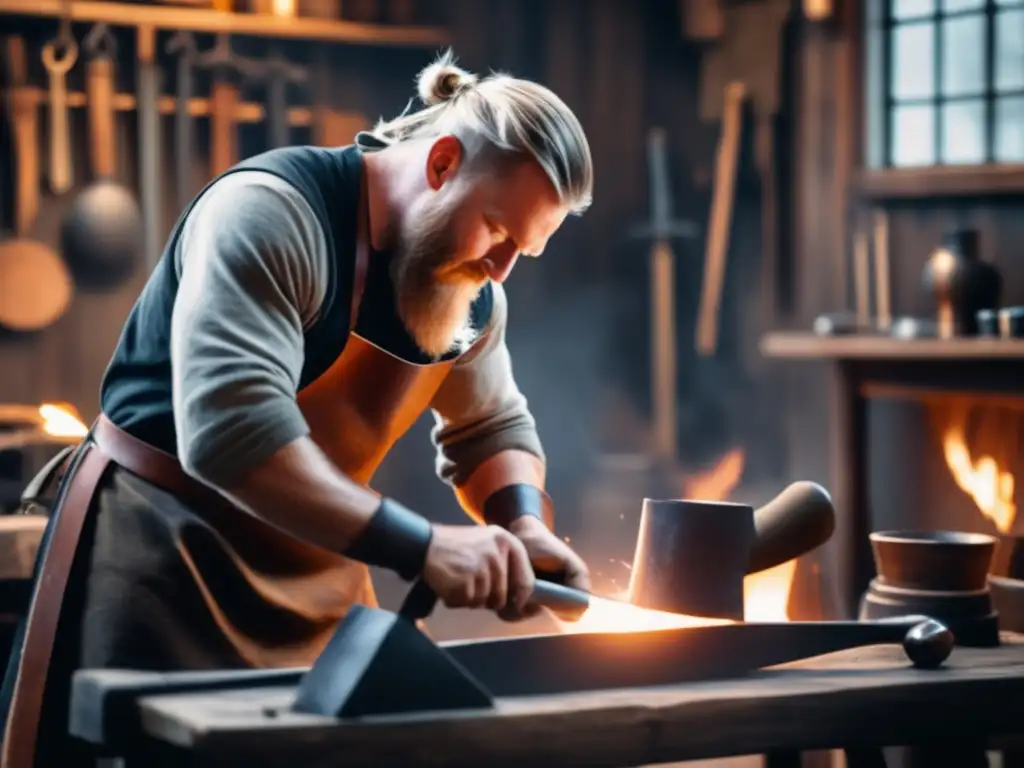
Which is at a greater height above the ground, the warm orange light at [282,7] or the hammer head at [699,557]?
the warm orange light at [282,7]

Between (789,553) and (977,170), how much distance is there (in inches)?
150

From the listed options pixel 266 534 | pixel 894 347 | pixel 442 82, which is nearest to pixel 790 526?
pixel 266 534

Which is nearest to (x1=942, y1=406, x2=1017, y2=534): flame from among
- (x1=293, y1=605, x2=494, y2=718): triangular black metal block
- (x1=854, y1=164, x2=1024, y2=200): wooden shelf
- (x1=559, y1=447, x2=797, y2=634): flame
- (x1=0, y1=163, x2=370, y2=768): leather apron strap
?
(x1=854, y1=164, x2=1024, y2=200): wooden shelf

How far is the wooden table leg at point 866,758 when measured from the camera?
2.38m

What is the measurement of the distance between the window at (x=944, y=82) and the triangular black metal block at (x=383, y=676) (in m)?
4.75

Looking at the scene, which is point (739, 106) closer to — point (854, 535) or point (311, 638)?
point (854, 535)

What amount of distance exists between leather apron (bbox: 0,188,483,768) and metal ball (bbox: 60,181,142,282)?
13.1ft

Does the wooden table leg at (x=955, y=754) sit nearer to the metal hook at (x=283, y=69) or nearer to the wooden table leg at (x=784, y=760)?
the wooden table leg at (x=784, y=760)

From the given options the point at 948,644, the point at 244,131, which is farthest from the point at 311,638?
A: the point at 244,131

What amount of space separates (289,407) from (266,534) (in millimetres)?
342

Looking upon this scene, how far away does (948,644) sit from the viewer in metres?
2.48

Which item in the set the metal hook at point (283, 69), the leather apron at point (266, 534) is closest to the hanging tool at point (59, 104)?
the metal hook at point (283, 69)

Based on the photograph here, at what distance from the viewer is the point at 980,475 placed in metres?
5.91

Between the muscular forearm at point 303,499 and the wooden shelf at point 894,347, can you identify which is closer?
the muscular forearm at point 303,499
